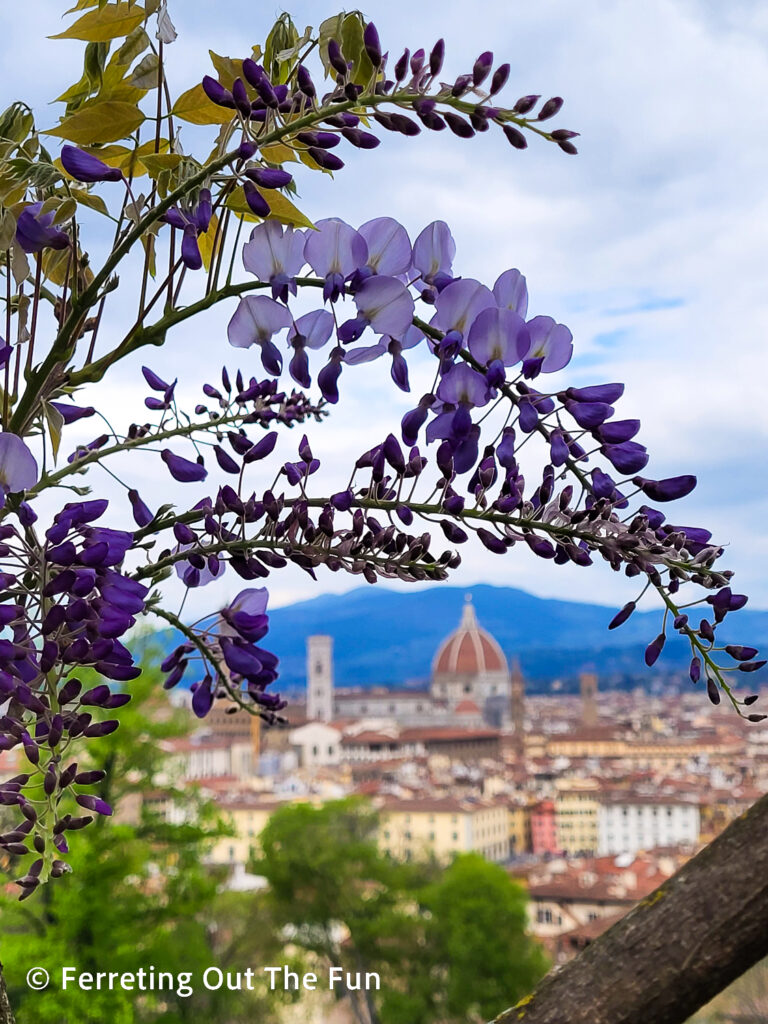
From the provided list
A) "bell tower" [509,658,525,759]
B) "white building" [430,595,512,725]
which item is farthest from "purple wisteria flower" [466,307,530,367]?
"white building" [430,595,512,725]

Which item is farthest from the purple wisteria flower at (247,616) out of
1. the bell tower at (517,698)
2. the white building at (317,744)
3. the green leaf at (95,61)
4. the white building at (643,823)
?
the bell tower at (517,698)

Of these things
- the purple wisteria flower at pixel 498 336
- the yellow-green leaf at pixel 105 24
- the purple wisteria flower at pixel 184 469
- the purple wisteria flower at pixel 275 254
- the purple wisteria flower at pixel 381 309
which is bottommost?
the purple wisteria flower at pixel 184 469

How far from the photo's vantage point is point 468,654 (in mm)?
61906

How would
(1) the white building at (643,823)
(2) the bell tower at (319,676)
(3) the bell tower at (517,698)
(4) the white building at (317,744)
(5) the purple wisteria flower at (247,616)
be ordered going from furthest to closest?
(2) the bell tower at (319,676), (3) the bell tower at (517,698), (4) the white building at (317,744), (1) the white building at (643,823), (5) the purple wisteria flower at (247,616)

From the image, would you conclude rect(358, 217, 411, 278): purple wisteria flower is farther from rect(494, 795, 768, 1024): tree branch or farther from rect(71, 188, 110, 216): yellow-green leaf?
rect(494, 795, 768, 1024): tree branch

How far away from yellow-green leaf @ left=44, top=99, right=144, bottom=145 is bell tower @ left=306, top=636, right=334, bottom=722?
58067 millimetres

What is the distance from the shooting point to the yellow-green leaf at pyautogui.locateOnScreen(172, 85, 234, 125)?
64 centimetres

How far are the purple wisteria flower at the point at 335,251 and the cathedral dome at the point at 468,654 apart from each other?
61.1 meters

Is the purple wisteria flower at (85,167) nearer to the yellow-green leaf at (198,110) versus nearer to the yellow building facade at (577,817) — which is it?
the yellow-green leaf at (198,110)

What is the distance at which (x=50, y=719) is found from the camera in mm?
529

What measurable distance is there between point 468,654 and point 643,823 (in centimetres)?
2569

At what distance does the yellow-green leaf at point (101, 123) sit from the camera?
0.61 meters
